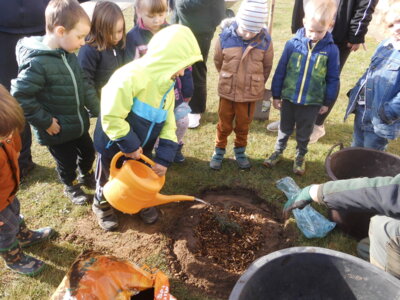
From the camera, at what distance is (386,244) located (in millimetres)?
2084

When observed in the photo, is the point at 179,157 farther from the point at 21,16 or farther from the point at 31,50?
the point at 21,16

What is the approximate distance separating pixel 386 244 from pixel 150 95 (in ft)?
5.94

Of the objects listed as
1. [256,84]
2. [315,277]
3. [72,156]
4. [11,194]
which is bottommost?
[72,156]

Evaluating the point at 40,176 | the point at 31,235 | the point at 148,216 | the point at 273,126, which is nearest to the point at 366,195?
the point at 148,216

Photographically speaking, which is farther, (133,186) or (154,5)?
(154,5)

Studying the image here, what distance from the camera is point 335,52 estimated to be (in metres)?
3.08

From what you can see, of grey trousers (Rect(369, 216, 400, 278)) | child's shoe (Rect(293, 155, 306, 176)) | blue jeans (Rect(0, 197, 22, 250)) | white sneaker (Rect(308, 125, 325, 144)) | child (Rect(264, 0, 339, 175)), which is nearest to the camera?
grey trousers (Rect(369, 216, 400, 278))

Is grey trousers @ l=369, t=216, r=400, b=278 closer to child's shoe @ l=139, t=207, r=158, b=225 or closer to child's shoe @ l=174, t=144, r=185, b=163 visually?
child's shoe @ l=139, t=207, r=158, b=225


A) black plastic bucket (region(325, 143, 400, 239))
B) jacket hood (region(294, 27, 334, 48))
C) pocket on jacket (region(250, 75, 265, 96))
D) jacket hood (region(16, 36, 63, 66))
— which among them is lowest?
black plastic bucket (region(325, 143, 400, 239))

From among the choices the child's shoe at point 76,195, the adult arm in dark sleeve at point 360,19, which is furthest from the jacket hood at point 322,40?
the child's shoe at point 76,195

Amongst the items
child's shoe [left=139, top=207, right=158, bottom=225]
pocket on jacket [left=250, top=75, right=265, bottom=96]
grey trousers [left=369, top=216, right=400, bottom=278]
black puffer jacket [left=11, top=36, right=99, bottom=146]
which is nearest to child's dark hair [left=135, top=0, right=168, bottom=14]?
black puffer jacket [left=11, top=36, right=99, bottom=146]

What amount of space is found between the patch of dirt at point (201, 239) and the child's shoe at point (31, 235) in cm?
13

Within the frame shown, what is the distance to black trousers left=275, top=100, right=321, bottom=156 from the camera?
338 cm

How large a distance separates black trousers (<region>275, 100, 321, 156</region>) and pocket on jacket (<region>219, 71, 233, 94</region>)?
0.63 metres
